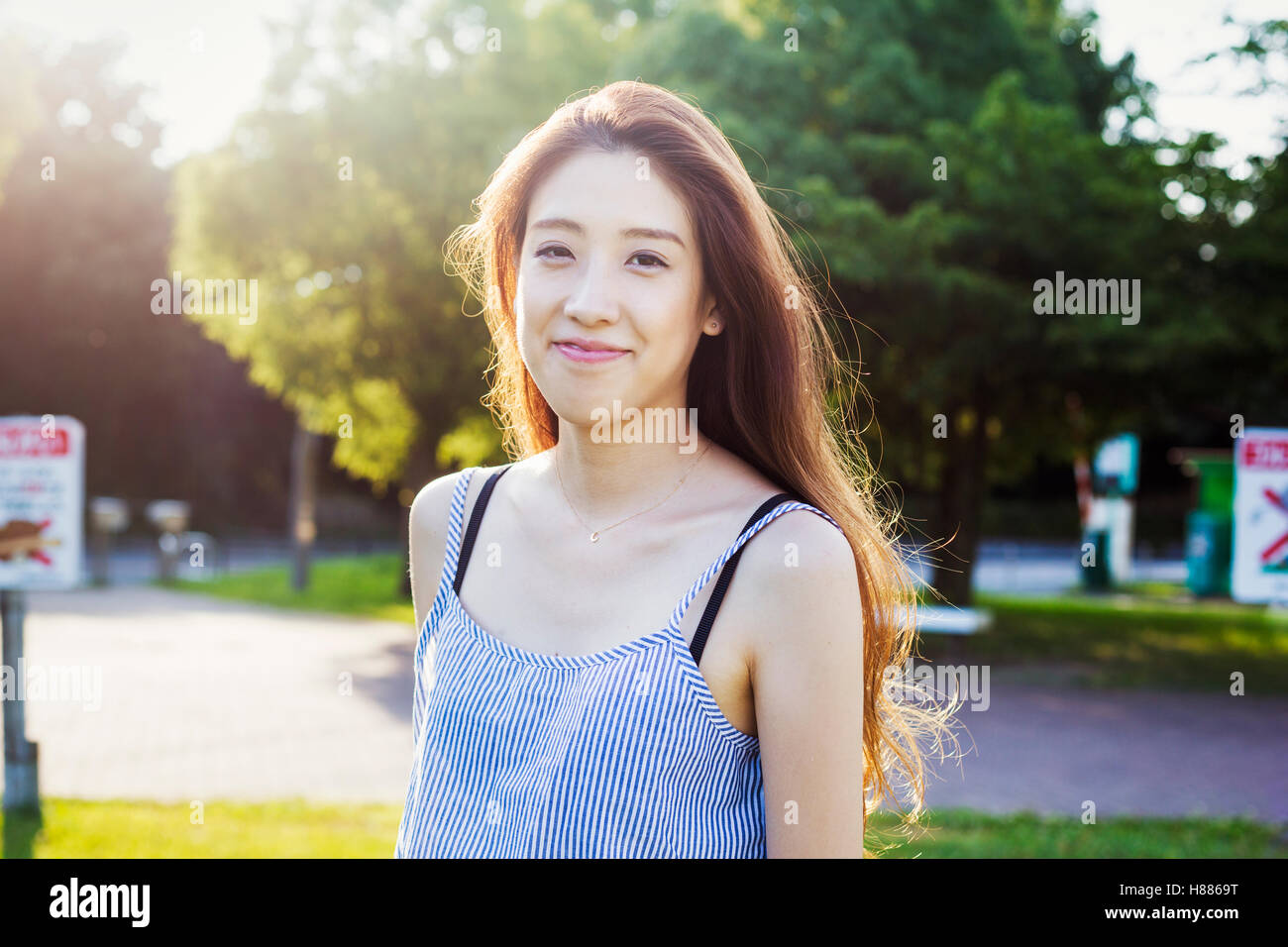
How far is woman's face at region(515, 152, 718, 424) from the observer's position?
73.1 inches

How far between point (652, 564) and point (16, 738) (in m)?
6.03

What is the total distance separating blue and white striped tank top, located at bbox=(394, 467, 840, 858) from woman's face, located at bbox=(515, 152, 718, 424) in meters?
0.32

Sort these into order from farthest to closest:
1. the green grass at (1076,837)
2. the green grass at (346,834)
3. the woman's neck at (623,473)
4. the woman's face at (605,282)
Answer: the green grass at (1076,837)
the green grass at (346,834)
the woman's neck at (623,473)
the woman's face at (605,282)

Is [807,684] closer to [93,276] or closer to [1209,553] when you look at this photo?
[1209,553]

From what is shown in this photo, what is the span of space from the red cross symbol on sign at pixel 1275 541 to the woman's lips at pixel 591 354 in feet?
17.4

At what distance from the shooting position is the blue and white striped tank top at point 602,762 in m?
1.75

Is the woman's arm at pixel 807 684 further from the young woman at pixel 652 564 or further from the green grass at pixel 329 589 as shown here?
the green grass at pixel 329 589

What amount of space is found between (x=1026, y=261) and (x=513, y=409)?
9955mm

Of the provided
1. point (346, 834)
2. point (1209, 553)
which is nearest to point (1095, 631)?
point (1209, 553)

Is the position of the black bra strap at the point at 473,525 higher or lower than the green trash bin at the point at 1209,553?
higher

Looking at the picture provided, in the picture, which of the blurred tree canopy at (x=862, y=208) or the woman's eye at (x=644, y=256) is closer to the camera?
the woman's eye at (x=644, y=256)

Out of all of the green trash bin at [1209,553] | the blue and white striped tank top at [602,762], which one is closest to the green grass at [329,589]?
the green trash bin at [1209,553]

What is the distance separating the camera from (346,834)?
6.07 metres
